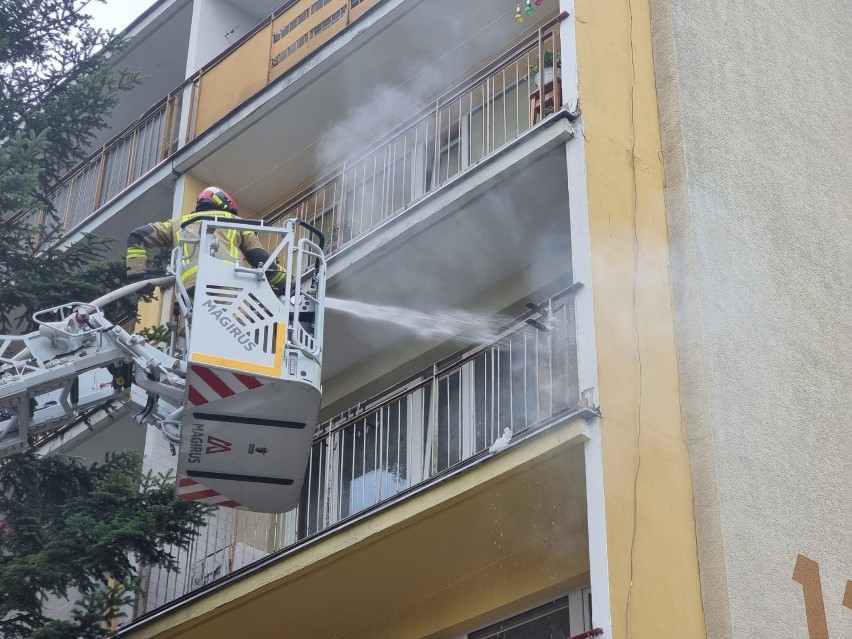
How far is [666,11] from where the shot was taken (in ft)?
38.6

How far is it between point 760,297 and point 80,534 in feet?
18.9

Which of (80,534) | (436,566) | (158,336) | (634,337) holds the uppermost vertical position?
(158,336)

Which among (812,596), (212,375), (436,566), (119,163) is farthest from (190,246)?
(119,163)

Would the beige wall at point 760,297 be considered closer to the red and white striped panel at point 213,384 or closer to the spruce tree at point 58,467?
the red and white striped panel at point 213,384

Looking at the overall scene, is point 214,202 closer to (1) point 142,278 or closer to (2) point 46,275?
(1) point 142,278

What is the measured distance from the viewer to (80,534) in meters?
11.2

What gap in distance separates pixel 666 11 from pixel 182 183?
5956 millimetres

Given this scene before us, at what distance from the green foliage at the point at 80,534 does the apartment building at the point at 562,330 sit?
57 cm

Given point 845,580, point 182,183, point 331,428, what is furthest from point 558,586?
point 182,183

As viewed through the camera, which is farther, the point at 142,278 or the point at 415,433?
the point at 415,433

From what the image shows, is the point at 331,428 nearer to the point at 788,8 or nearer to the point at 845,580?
the point at 845,580

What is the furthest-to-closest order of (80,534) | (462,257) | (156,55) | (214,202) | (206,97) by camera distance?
(156,55), (206,97), (462,257), (80,534), (214,202)

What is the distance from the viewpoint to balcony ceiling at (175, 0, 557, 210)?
529 inches

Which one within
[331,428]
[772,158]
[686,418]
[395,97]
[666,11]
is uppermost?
[395,97]
